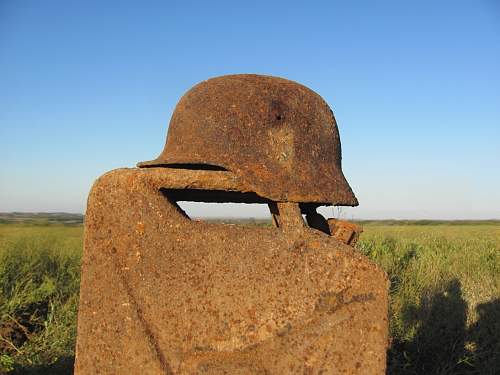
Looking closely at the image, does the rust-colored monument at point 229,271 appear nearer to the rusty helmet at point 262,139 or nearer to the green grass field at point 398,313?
the rusty helmet at point 262,139

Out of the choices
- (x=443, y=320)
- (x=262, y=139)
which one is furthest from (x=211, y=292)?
(x=443, y=320)

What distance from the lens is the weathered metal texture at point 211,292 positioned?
181cm

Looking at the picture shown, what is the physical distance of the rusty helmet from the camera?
1986 millimetres

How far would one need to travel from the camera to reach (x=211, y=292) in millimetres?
1876

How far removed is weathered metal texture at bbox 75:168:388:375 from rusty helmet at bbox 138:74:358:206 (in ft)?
0.29

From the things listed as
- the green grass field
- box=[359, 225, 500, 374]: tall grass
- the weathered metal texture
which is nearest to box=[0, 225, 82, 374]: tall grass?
the green grass field

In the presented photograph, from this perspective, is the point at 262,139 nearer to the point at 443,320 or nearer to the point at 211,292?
the point at 211,292

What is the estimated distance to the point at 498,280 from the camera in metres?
8.15

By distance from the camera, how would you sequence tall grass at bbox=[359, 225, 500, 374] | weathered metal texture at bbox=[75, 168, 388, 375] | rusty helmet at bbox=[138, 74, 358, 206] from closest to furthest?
weathered metal texture at bbox=[75, 168, 388, 375], rusty helmet at bbox=[138, 74, 358, 206], tall grass at bbox=[359, 225, 500, 374]

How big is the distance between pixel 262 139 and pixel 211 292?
26.3 inches

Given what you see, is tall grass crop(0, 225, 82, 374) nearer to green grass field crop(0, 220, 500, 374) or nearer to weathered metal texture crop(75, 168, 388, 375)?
green grass field crop(0, 220, 500, 374)

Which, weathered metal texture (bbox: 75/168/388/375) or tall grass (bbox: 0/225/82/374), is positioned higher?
weathered metal texture (bbox: 75/168/388/375)

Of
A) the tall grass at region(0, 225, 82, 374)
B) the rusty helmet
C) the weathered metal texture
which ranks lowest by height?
the tall grass at region(0, 225, 82, 374)

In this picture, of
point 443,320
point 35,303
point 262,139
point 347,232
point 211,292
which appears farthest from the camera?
point 35,303
